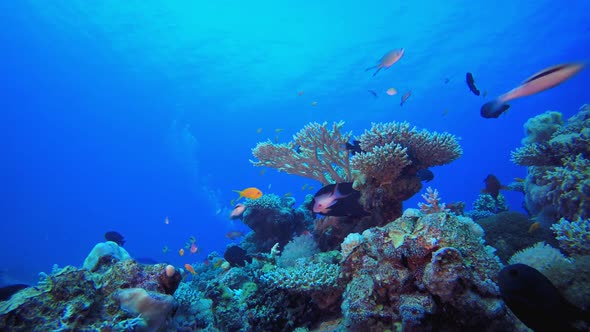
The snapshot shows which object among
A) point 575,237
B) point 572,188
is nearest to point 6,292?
point 575,237

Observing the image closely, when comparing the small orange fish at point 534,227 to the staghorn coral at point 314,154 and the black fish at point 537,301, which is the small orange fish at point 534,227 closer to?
the staghorn coral at point 314,154

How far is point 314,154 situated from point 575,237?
4.59 meters

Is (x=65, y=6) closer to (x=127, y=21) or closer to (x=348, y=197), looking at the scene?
(x=127, y=21)

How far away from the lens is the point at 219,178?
100688 millimetres

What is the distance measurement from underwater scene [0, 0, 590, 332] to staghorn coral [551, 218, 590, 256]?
30mm

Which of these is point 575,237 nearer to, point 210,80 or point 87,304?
point 87,304

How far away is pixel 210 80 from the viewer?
41.8 meters

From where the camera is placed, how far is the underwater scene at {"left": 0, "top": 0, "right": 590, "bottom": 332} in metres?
2.62

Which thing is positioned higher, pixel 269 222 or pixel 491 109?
pixel 269 222

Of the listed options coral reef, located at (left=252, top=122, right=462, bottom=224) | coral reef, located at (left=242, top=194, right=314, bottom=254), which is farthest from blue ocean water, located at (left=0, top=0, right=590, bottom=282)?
coral reef, located at (left=242, top=194, right=314, bottom=254)

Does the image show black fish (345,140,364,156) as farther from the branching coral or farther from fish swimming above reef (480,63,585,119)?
the branching coral

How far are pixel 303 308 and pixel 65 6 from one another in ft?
138

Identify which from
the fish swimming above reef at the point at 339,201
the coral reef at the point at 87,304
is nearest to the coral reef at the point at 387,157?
the fish swimming above reef at the point at 339,201

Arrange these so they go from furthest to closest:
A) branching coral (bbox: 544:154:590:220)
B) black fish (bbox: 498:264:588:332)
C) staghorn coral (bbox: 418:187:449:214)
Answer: branching coral (bbox: 544:154:590:220) < staghorn coral (bbox: 418:187:449:214) < black fish (bbox: 498:264:588:332)
